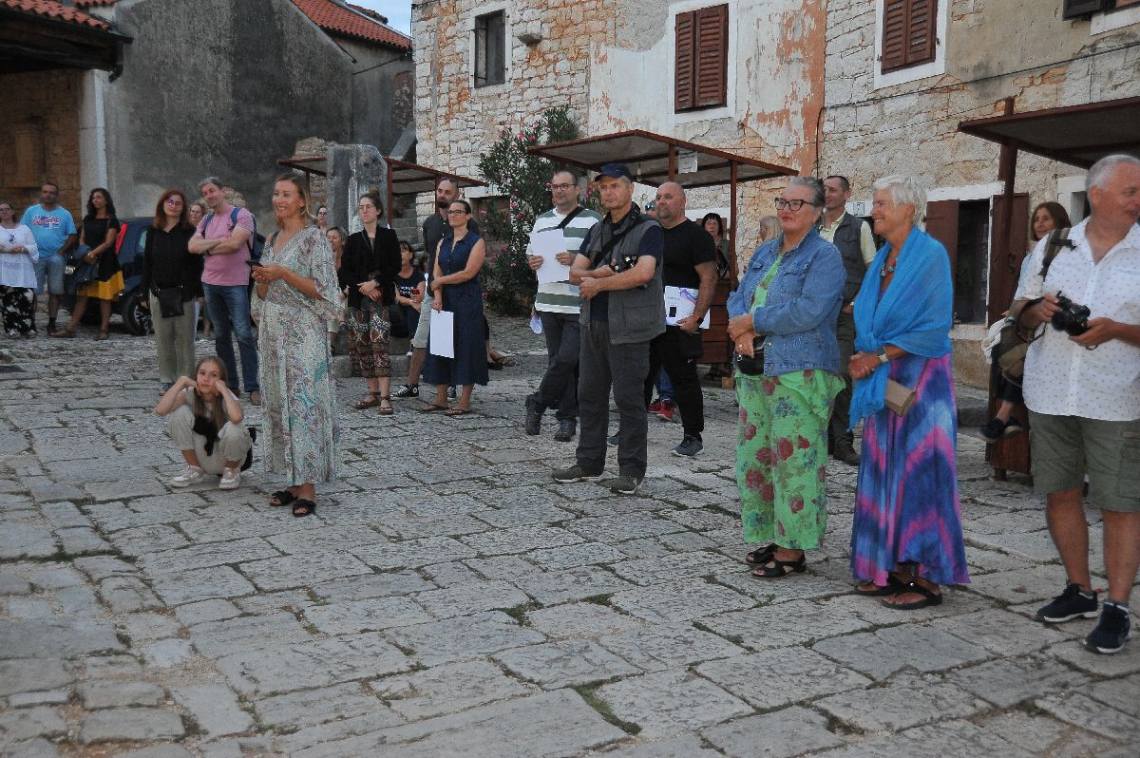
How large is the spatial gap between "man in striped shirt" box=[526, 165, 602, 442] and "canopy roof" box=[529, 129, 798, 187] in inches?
81.2


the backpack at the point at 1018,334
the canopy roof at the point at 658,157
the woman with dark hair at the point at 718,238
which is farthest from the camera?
the woman with dark hair at the point at 718,238

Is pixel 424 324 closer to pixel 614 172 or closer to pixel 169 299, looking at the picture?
pixel 169 299

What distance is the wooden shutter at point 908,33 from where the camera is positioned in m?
13.2

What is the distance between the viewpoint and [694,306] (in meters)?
7.85

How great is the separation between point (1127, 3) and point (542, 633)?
32.5 feet

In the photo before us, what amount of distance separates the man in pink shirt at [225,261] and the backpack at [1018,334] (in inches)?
239

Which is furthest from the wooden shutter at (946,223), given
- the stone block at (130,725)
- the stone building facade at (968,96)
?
the stone block at (130,725)

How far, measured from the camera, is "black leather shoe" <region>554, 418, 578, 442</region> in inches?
326

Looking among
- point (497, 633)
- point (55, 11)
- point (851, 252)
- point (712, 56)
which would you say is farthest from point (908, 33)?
point (55, 11)

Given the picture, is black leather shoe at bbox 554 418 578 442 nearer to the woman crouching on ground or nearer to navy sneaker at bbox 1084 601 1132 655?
the woman crouching on ground

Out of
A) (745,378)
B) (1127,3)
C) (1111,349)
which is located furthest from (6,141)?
(1111,349)

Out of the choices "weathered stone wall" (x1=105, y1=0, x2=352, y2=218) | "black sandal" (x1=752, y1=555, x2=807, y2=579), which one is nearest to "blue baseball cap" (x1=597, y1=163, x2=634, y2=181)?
"black sandal" (x1=752, y1=555, x2=807, y2=579)

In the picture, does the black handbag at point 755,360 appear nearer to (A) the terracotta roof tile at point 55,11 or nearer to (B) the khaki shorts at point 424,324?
(B) the khaki shorts at point 424,324

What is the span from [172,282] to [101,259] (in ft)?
18.2
